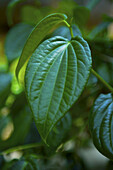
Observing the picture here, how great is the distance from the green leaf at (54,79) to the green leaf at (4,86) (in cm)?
27

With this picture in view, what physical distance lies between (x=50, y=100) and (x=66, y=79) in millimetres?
34

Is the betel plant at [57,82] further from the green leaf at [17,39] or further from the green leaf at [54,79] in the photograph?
the green leaf at [17,39]

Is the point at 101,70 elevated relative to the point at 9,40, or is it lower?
lower

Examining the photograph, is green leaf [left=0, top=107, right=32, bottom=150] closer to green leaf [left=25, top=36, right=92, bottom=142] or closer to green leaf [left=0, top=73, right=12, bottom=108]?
green leaf [left=0, top=73, right=12, bottom=108]

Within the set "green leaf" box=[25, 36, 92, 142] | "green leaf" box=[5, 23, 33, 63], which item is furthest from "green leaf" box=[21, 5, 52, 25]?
"green leaf" box=[25, 36, 92, 142]

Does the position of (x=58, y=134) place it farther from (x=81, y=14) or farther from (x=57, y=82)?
(x=81, y=14)

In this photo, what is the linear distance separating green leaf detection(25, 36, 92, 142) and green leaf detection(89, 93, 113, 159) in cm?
9

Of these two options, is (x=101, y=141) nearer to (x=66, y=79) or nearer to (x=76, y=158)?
(x=66, y=79)

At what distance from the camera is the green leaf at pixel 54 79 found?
24 centimetres

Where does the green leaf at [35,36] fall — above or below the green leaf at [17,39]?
above

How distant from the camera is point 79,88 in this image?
0.25 meters

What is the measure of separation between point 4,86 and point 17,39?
12 centimetres

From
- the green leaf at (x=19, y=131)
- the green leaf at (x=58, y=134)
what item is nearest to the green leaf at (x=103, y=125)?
the green leaf at (x=58, y=134)

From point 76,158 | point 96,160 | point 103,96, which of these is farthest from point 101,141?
point 96,160
